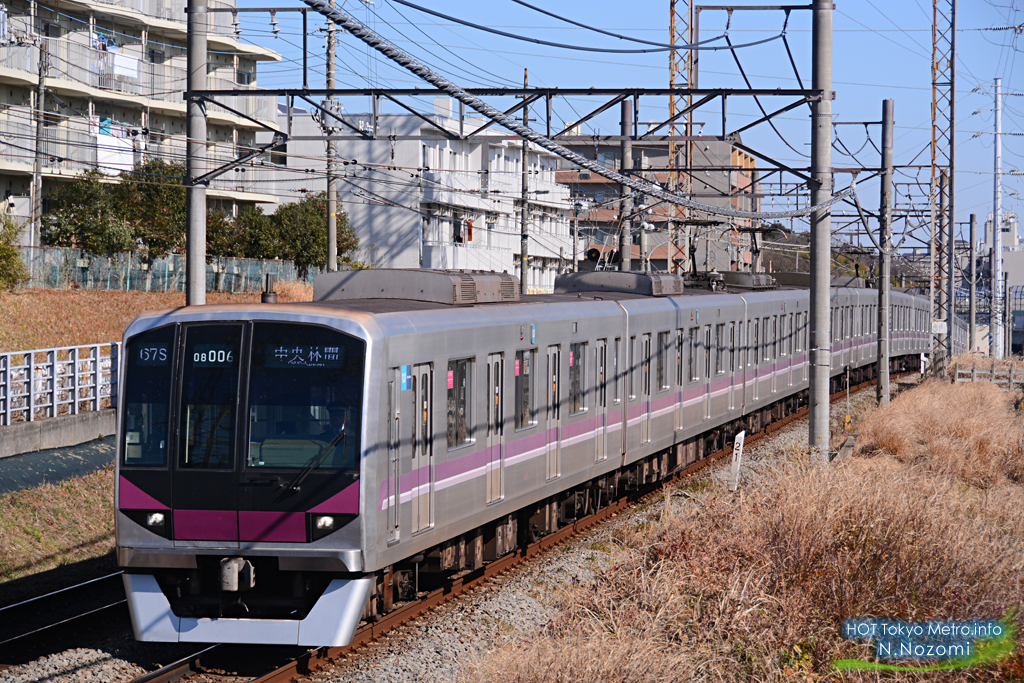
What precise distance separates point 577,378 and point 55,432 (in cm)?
772

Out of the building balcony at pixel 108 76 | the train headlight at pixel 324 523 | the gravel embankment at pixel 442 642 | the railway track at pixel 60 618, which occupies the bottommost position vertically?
the railway track at pixel 60 618

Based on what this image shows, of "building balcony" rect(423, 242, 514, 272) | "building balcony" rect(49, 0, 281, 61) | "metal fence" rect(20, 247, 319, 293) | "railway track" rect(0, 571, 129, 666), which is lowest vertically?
"railway track" rect(0, 571, 129, 666)

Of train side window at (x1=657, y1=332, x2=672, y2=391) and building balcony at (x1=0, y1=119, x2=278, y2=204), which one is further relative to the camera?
building balcony at (x1=0, y1=119, x2=278, y2=204)

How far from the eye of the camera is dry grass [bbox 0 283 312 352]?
77.5 ft

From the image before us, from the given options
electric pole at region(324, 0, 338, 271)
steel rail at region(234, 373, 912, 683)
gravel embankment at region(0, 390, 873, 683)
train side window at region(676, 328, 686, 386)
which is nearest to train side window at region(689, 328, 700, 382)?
train side window at region(676, 328, 686, 386)

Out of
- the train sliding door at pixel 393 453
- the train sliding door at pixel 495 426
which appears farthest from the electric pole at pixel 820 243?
the train sliding door at pixel 393 453

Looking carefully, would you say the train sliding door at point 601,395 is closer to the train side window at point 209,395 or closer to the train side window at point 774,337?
the train side window at point 209,395

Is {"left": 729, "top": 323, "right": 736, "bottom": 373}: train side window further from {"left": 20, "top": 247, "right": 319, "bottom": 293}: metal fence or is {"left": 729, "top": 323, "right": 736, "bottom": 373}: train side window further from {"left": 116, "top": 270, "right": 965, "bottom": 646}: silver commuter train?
{"left": 20, "top": 247, "right": 319, "bottom": 293}: metal fence

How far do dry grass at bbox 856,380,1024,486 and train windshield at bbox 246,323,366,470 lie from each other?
32.9 feet

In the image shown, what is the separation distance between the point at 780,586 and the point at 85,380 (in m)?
12.8

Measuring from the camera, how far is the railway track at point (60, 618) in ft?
29.0

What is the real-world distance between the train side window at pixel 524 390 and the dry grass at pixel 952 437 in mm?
6865

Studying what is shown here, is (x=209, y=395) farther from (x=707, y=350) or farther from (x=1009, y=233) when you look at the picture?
(x=1009, y=233)

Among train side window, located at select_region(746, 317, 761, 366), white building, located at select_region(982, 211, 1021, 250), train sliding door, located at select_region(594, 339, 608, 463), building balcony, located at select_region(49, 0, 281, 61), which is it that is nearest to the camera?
train sliding door, located at select_region(594, 339, 608, 463)
